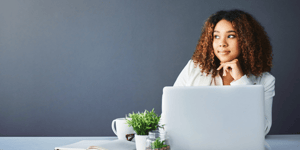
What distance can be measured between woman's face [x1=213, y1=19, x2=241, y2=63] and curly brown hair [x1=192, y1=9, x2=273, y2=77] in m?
0.03

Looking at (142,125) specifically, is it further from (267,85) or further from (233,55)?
(267,85)

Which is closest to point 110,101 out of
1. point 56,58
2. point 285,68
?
point 56,58

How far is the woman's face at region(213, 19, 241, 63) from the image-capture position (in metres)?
1.50

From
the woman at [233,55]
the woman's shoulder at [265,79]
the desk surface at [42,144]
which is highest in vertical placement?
the woman at [233,55]

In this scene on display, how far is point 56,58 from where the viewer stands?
262 centimetres

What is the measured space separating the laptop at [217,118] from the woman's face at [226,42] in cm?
82

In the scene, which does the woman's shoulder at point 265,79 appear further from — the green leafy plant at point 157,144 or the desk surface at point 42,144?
the green leafy plant at point 157,144

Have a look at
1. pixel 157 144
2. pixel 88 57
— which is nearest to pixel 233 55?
pixel 157 144

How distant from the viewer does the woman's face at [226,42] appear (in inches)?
59.1

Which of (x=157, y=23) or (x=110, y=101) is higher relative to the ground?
(x=157, y=23)

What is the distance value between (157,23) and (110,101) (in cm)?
96

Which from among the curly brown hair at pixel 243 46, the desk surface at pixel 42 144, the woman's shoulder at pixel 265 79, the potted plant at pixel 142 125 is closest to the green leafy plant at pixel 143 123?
the potted plant at pixel 142 125

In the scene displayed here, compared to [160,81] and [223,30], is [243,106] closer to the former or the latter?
[223,30]

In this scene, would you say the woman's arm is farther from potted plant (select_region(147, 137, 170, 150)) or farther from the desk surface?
potted plant (select_region(147, 137, 170, 150))
